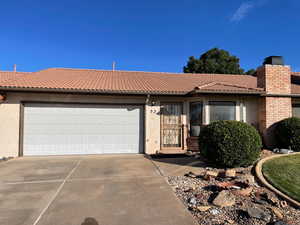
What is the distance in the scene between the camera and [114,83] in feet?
29.5

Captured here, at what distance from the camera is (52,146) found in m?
7.68

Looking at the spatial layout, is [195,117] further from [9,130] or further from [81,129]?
[9,130]

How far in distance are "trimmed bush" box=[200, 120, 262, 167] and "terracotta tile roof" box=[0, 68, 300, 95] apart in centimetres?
261

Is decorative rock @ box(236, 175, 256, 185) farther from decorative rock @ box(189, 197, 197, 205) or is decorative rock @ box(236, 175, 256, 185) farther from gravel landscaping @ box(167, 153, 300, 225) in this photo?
decorative rock @ box(189, 197, 197, 205)

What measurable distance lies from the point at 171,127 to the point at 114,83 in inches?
143

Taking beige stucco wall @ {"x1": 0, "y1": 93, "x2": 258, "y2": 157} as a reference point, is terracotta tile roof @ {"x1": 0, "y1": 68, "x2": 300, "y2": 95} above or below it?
above

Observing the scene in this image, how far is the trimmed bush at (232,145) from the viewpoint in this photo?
198 inches

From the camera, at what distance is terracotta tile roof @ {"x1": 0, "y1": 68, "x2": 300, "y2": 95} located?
24.8 ft

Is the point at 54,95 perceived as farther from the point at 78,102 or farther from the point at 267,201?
the point at 267,201

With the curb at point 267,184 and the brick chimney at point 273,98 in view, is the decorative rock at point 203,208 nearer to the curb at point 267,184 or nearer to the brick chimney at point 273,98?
the curb at point 267,184

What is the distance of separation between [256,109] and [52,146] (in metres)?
9.61

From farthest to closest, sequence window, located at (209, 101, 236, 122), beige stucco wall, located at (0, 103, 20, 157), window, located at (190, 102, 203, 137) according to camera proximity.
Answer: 1. window, located at (190, 102, 203, 137)
2. window, located at (209, 101, 236, 122)
3. beige stucco wall, located at (0, 103, 20, 157)

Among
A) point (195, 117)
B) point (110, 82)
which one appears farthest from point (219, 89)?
point (110, 82)

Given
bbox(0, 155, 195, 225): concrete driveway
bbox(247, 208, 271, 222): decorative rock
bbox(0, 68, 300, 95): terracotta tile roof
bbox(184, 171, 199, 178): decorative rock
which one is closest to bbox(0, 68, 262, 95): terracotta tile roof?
bbox(0, 68, 300, 95): terracotta tile roof
